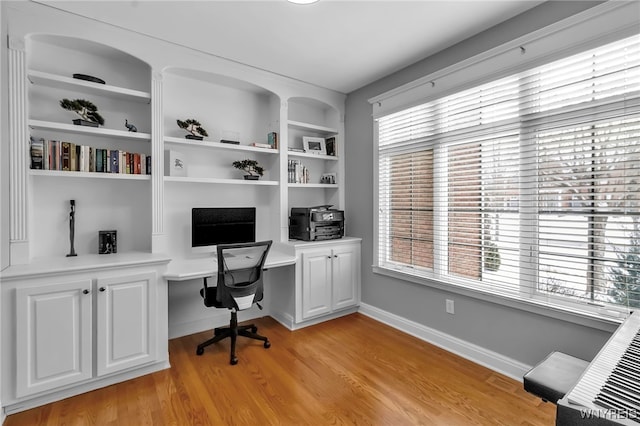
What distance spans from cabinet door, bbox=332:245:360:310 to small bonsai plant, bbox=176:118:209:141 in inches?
71.9

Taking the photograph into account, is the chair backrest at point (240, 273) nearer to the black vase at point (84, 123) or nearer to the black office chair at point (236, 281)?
the black office chair at point (236, 281)

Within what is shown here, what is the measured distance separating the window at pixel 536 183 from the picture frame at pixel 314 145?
107 centimetres

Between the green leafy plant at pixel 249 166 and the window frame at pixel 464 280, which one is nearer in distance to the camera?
the window frame at pixel 464 280

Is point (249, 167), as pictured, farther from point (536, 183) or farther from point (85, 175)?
point (536, 183)

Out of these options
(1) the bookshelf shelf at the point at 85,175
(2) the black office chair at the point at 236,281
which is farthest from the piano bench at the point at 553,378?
(1) the bookshelf shelf at the point at 85,175

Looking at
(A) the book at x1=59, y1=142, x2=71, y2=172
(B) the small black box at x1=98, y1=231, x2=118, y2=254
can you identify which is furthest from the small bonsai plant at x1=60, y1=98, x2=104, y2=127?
(B) the small black box at x1=98, y1=231, x2=118, y2=254

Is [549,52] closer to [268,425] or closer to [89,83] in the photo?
[268,425]

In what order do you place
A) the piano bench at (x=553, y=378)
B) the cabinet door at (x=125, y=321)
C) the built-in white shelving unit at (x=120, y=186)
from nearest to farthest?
the piano bench at (x=553, y=378)
the built-in white shelving unit at (x=120, y=186)
the cabinet door at (x=125, y=321)

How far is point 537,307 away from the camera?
218 cm

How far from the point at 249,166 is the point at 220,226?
0.70 m

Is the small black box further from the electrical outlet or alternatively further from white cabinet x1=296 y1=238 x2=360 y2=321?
the electrical outlet

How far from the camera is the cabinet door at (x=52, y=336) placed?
191 cm

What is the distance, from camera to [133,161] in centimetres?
261

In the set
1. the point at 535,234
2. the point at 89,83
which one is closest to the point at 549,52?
the point at 535,234
